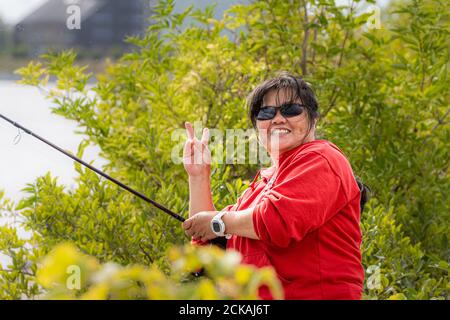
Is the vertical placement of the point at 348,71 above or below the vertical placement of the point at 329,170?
above

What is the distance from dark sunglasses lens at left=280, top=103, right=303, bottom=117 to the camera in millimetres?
1835

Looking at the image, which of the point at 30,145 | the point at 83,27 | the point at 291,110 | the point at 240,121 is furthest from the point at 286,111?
the point at 83,27

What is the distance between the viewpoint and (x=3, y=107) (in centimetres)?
365

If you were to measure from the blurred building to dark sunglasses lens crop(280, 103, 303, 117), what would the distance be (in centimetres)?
189

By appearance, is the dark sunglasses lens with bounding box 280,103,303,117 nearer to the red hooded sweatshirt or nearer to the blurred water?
the red hooded sweatshirt

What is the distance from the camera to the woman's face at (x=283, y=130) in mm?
1805

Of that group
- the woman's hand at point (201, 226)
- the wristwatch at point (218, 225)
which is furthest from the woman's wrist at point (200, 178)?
the wristwatch at point (218, 225)

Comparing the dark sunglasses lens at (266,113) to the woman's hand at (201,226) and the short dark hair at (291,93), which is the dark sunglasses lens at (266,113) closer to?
the short dark hair at (291,93)

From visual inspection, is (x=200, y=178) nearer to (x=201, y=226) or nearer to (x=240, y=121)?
(x=201, y=226)

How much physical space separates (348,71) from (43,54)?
1.44m
